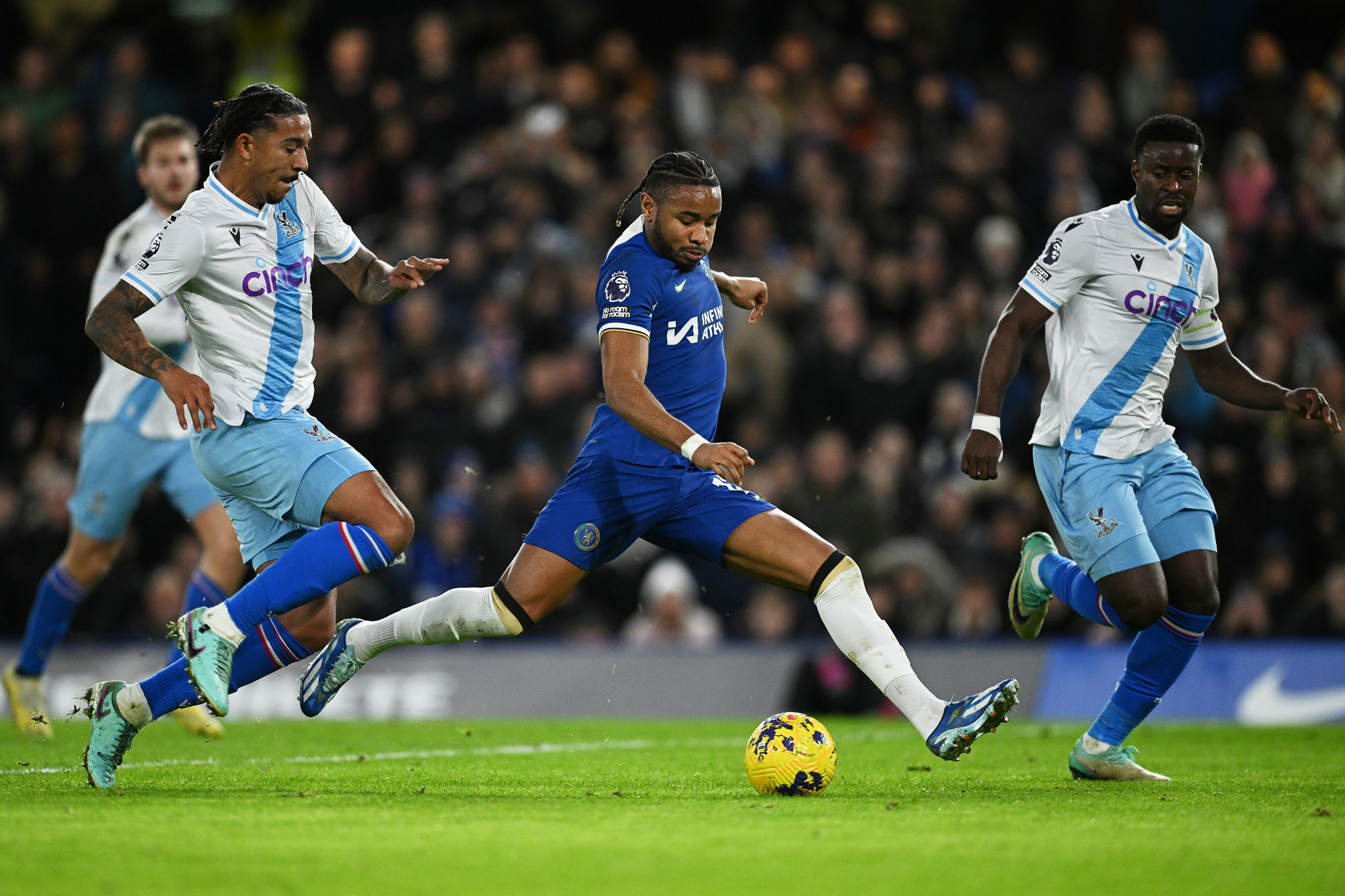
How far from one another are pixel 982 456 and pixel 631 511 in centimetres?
146

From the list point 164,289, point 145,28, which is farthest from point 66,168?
point 164,289

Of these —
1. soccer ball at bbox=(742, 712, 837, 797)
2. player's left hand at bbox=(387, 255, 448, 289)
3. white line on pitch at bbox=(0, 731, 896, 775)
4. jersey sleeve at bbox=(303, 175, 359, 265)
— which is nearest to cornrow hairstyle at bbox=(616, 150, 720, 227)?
player's left hand at bbox=(387, 255, 448, 289)

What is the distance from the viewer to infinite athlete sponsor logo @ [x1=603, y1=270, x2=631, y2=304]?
621 centimetres

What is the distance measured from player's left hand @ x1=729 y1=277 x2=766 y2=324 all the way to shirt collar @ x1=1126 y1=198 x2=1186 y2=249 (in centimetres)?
164

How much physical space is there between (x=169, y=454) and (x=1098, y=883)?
6282mm

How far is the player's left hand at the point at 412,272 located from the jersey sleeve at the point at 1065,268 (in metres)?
2.54

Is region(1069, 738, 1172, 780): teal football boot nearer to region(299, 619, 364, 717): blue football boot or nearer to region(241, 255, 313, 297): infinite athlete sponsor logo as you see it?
region(299, 619, 364, 717): blue football boot

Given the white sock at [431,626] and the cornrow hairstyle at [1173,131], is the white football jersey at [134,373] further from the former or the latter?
the cornrow hairstyle at [1173,131]

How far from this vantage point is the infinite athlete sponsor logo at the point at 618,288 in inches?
245

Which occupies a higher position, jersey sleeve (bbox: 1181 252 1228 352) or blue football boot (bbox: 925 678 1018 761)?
jersey sleeve (bbox: 1181 252 1228 352)

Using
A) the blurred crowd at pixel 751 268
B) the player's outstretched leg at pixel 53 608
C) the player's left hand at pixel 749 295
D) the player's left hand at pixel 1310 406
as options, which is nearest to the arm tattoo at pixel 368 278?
the player's left hand at pixel 749 295

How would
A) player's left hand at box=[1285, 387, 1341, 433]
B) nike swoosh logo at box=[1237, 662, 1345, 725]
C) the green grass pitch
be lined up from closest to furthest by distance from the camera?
the green grass pitch, player's left hand at box=[1285, 387, 1341, 433], nike swoosh logo at box=[1237, 662, 1345, 725]

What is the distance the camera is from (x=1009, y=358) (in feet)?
22.3

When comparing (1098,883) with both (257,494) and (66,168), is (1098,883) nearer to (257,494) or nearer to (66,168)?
(257,494)
